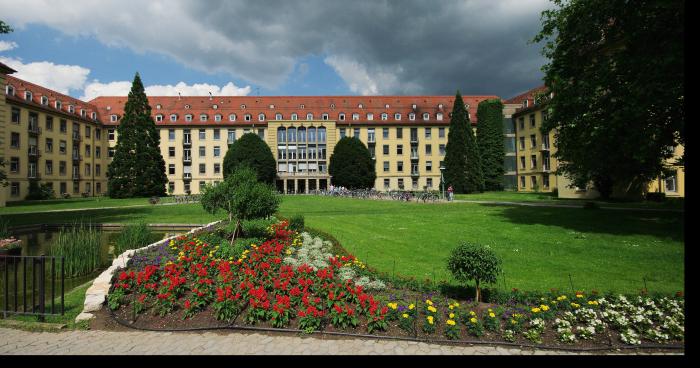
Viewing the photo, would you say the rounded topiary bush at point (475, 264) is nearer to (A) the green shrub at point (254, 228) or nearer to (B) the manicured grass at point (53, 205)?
(A) the green shrub at point (254, 228)

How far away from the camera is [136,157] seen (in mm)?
49906

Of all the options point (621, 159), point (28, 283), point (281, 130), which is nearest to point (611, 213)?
point (621, 159)

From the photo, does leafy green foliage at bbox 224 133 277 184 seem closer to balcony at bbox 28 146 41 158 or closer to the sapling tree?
balcony at bbox 28 146 41 158

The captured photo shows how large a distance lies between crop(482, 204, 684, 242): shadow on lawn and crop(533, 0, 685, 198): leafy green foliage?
2.56 metres

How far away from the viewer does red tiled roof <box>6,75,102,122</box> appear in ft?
156

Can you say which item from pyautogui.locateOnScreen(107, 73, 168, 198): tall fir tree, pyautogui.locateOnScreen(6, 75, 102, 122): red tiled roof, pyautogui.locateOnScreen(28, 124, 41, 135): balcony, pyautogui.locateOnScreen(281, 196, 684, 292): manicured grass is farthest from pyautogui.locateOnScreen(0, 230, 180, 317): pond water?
pyautogui.locateOnScreen(6, 75, 102, 122): red tiled roof

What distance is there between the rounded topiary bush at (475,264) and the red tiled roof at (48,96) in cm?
6221

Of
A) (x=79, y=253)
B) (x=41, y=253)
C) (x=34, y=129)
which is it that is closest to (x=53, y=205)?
(x=34, y=129)

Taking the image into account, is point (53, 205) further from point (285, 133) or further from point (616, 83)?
point (616, 83)

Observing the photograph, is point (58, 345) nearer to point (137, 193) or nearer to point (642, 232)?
point (642, 232)

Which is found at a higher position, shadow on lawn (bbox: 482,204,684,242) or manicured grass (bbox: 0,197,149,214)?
manicured grass (bbox: 0,197,149,214)

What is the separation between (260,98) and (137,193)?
3072cm

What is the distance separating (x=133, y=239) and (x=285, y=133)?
52260mm

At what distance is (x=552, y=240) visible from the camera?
1379cm
